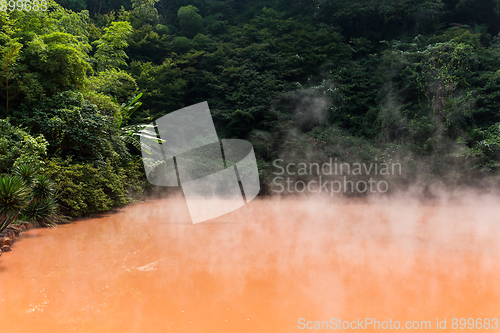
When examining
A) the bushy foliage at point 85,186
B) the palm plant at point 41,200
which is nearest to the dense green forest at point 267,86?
the bushy foliage at point 85,186

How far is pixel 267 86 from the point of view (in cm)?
1195

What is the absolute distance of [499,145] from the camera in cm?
791

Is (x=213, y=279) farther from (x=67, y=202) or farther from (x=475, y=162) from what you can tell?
(x=475, y=162)

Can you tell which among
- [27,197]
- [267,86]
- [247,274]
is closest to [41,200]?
[27,197]

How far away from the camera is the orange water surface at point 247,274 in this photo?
258 centimetres

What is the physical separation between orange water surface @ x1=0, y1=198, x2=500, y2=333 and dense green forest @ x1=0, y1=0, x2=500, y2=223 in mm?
1874

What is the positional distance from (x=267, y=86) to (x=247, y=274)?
9.53 metres

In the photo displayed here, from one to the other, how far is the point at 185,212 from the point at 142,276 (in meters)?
3.51

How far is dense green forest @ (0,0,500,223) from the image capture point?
20.2 feet

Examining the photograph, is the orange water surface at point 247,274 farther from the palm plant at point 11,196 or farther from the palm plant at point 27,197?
the palm plant at point 11,196

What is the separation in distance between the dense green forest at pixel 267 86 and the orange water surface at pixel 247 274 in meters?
1.87

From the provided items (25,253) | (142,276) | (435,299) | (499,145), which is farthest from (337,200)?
(25,253)

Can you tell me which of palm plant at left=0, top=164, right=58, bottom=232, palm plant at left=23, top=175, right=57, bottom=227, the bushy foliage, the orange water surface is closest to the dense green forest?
the bushy foliage

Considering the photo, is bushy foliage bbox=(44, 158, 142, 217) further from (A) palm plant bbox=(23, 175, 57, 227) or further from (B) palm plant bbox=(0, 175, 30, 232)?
(B) palm plant bbox=(0, 175, 30, 232)
